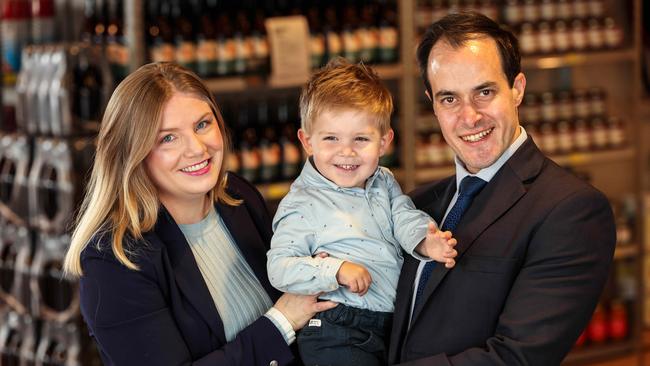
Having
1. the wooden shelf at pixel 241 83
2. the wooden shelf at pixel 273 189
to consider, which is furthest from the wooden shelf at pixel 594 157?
the wooden shelf at pixel 273 189

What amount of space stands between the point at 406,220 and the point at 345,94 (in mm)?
330

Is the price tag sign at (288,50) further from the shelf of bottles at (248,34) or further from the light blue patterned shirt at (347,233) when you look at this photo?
the light blue patterned shirt at (347,233)

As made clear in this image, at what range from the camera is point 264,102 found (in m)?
4.91

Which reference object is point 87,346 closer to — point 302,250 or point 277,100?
point 277,100

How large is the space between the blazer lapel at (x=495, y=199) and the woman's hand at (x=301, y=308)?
22cm

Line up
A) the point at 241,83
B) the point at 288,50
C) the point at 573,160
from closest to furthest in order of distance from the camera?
the point at 241,83
the point at 288,50
the point at 573,160

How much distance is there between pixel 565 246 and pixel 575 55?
3.23 meters

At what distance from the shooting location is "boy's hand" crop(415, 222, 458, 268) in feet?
7.14

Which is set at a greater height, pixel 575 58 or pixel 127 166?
pixel 575 58

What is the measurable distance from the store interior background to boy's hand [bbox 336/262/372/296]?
201cm

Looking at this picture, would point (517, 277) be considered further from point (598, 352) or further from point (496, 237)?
point (598, 352)

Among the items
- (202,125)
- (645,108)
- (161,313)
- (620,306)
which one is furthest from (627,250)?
(161,313)

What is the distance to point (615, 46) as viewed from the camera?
5.36 m

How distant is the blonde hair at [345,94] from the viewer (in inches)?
92.4
